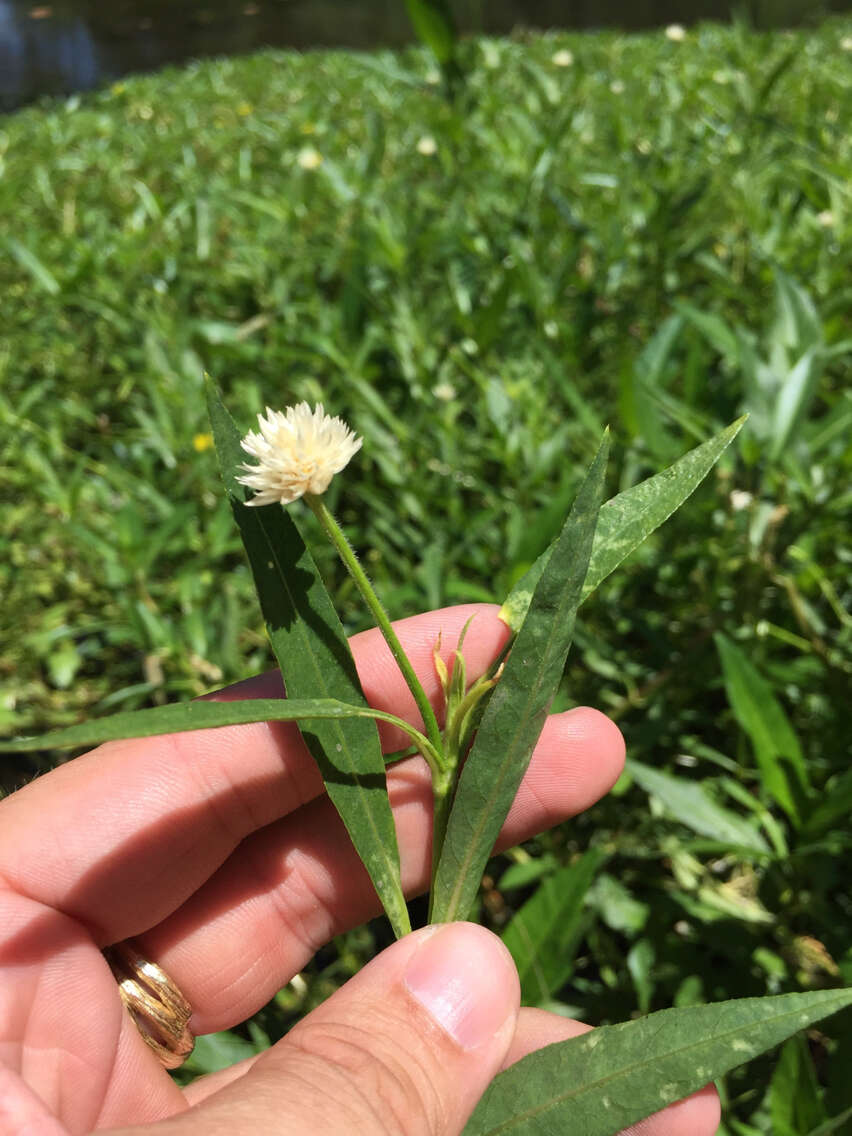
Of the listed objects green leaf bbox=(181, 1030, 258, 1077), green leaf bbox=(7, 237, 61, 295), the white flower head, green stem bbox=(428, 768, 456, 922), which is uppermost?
the white flower head

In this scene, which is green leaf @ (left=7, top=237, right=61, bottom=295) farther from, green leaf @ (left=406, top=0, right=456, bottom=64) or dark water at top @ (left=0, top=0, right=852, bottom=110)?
dark water at top @ (left=0, top=0, right=852, bottom=110)

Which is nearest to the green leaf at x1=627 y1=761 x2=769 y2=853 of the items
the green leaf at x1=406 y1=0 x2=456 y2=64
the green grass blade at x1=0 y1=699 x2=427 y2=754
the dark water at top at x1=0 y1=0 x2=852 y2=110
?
the green grass blade at x1=0 y1=699 x2=427 y2=754

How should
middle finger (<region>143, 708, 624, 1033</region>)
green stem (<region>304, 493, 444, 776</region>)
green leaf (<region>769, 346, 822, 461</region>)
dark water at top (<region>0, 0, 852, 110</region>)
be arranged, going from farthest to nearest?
dark water at top (<region>0, 0, 852, 110</region>), green leaf (<region>769, 346, 822, 461</region>), middle finger (<region>143, 708, 624, 1033</region>), green stem (<region>304, 493, 444, 776</region>)

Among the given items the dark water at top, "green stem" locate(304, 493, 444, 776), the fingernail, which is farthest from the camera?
the dark water at top

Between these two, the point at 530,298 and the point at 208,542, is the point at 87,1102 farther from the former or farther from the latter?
the point at 530,298

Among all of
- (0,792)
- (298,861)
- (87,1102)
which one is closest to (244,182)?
(0,792)

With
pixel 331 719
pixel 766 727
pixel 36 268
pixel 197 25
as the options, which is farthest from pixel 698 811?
pixel 197 25

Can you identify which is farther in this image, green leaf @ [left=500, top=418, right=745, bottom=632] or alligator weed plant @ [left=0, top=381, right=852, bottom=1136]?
green leaf @ [left=500, top=418, right=745, bottom=632]

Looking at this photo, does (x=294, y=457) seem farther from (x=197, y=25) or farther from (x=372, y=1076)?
(x=197, y=25)
